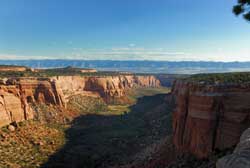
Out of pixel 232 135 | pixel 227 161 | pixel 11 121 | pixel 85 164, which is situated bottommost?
pixel 85 164

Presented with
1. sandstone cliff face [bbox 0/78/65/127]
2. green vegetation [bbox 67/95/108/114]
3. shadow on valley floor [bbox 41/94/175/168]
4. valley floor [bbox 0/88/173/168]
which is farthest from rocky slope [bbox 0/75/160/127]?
shadow on valley floor [bbox 41/94/175/168]

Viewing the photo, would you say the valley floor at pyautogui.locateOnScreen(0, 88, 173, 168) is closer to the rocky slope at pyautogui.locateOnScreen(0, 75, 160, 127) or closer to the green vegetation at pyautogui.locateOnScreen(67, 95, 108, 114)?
the green vegetation at pyautogui.locateOnScreen(67, 95, 108, 114)

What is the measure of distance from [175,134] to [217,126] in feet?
32.8

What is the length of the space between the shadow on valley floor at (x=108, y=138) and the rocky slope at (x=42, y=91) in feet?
34.6

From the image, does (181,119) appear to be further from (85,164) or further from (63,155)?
(63,155)

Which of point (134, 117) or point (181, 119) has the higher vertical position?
point (181, 119)

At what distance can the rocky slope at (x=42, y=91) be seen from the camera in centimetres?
6005

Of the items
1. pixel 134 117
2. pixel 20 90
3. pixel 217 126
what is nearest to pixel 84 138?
pixel 20 90

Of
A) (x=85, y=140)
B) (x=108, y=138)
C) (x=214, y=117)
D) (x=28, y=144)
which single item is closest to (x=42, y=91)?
(x=85, y=140)

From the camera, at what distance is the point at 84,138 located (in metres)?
68.2

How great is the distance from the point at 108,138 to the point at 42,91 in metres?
23.5

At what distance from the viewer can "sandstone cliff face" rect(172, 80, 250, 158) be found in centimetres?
3123

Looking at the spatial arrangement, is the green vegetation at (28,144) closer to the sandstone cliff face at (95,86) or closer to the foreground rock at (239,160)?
the foreground rock at (239,160)

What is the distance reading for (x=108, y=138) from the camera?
68312mm
